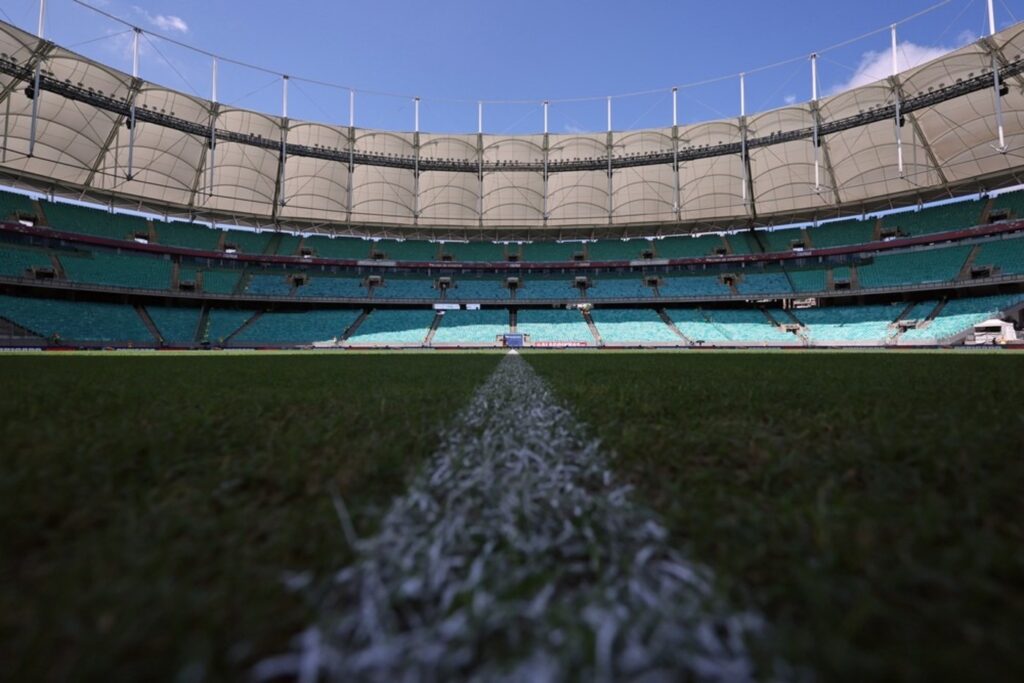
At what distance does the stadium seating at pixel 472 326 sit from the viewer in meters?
30.0

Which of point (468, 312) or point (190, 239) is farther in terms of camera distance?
point (468, 312)

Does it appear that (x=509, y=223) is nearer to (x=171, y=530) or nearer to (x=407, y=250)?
(x=407, y=250)

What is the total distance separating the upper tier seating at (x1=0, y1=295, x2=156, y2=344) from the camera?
23078 millimetres

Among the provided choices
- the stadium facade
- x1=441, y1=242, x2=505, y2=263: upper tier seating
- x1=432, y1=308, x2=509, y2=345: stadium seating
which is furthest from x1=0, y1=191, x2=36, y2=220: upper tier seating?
x1=441, y1=242, x2=505, y2=263: upper tier seating

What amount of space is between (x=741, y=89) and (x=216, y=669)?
36128 millimetres

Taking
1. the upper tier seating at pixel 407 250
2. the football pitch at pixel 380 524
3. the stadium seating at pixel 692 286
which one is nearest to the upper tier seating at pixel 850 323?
the stadium seating at pixel 692 286

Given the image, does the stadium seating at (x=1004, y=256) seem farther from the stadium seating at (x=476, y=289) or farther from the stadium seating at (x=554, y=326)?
the stadium seating at (x=476, y=289)

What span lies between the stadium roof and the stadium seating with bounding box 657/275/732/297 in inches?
160

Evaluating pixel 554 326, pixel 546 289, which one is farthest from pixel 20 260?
pixel 546 289

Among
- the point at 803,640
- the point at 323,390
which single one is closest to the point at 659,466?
the point at 803,640

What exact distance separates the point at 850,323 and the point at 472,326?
77.5ft

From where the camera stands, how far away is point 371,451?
5.07ft

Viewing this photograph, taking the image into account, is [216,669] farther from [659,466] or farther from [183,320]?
[183,320]

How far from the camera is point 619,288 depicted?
1384 inches
